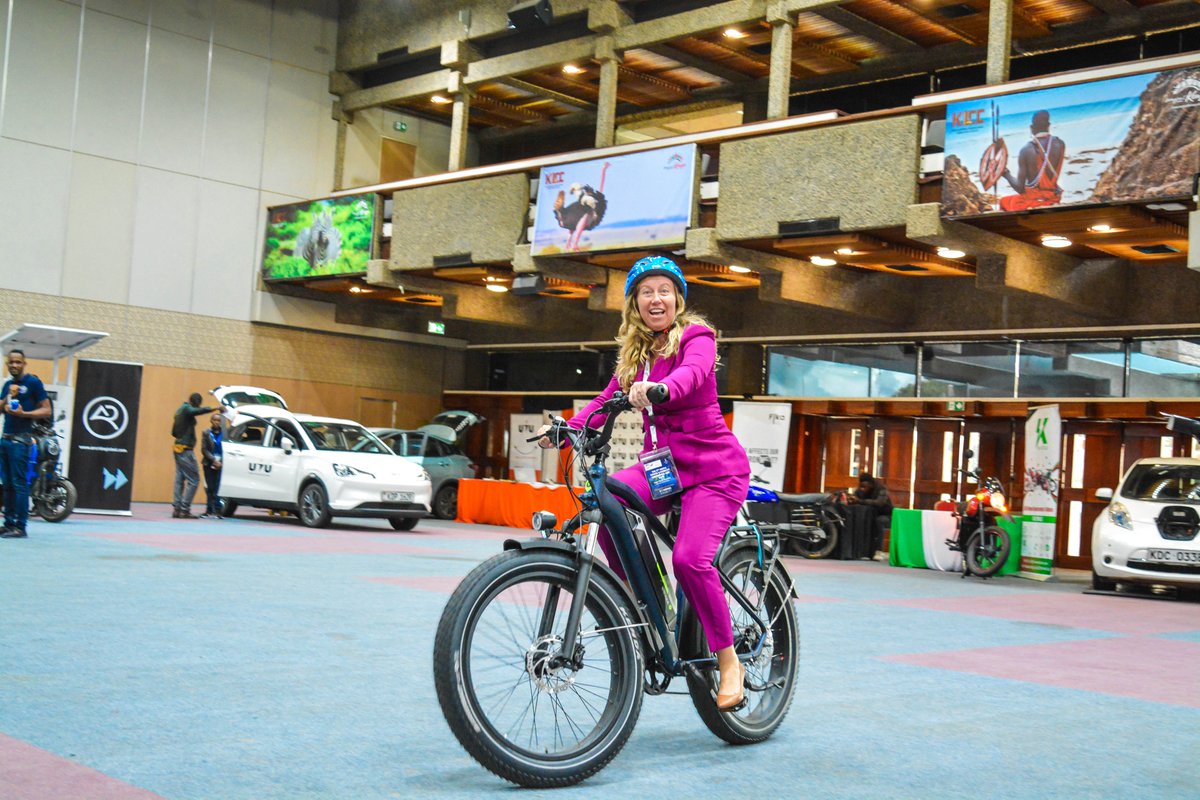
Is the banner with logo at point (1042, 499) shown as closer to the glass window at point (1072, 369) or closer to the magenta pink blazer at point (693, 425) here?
the glass window at point (1072, 369)

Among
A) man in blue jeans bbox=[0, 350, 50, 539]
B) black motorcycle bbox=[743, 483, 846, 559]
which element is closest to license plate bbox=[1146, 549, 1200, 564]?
black motorcycle bbox=[743, 483, 846, 559]

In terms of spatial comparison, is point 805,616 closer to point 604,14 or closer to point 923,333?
point 923,333

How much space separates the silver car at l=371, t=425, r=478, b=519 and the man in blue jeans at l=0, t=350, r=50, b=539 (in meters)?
10.8

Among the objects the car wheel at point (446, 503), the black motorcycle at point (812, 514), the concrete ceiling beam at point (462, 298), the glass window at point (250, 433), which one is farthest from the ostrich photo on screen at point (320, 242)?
the black motorcycle at point (812, 514)

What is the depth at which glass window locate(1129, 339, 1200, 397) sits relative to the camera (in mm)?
18688

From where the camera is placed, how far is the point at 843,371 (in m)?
22.9

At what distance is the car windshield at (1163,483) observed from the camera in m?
14.6

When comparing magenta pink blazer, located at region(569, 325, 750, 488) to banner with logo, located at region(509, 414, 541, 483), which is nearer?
magenta pink blazer, located at region(569, 325, 750, 488)

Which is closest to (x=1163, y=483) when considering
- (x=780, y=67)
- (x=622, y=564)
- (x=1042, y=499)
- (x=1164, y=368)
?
(x=1042, y=499)

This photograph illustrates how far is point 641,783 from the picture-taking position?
13.5 ft

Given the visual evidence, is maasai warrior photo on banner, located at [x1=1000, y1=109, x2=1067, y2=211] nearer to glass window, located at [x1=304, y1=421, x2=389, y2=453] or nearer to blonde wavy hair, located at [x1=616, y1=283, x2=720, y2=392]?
glass window, located at [x1=304, y1=421, x2=389, y2=453]

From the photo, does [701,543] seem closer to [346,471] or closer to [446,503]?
[346,471]

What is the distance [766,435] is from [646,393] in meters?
19.1

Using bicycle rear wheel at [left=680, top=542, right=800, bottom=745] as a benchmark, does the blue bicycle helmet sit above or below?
above
